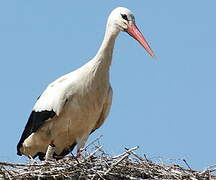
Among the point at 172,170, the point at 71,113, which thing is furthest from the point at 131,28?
the point at 172,170

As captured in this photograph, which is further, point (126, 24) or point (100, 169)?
point (126, 24)

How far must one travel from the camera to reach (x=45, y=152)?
14.5 metres

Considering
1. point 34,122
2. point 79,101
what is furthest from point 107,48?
point 34,122

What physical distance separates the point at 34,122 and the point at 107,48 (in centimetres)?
126

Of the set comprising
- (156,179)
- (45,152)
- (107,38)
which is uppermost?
(107,38)

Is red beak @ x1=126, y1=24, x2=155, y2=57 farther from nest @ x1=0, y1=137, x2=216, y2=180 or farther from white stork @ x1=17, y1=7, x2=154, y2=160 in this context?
nest @ x1=0, y1=137, x2=216, y2=180

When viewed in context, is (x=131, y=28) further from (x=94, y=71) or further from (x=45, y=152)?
(x=45, y=152)

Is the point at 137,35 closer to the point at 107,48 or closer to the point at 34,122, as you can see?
the point at 107,48

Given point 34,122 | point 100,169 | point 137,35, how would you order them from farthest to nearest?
1. point 34,122
2. point 137,35
3. point 100,169

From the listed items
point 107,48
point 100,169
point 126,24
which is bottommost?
point 100,169

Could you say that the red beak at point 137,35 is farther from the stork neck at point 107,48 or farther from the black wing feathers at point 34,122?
the black wing feathers at point 34,122

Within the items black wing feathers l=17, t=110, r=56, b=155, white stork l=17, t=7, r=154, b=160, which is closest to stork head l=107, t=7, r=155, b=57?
white stork l=17, t=7, r=154, b=160

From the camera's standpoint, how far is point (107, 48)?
14.1 m

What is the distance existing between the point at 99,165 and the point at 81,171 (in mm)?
244
